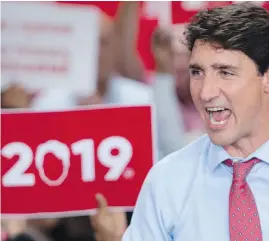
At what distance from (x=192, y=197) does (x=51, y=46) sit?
1.54 metres

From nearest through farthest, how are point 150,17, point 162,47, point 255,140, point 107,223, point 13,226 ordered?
point 255,140 → point 107,223 → point 13,226 → point 162,47 → point 150,17

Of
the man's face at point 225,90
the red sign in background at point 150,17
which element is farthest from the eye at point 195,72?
the red sign in background at point 150,17

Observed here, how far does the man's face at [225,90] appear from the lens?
1871mm

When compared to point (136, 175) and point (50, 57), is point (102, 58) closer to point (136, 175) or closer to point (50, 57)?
point (50, 57)

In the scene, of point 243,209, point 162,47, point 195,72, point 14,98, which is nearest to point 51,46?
point 14,98

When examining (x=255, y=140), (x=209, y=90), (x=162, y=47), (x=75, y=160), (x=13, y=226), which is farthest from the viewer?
(x=162, y=47)

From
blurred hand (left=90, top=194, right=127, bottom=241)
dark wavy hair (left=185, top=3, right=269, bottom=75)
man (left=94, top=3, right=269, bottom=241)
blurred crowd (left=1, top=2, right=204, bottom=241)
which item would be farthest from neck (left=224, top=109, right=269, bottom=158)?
blurred crowd (left=1, top=2, right=204, bottom=241)

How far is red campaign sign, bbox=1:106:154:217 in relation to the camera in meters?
2.59

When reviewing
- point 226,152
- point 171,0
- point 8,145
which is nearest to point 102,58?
point 171,0

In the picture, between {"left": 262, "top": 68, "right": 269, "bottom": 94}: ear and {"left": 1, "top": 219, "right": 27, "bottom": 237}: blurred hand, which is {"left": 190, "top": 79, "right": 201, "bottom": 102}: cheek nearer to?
{"left": 262, "top": 68, "right": 269, "bottom": 94}: ear

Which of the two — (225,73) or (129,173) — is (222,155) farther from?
(129,173)

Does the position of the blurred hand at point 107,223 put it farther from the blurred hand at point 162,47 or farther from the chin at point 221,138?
the blurred hand at point 162,47

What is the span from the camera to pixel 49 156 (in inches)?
103

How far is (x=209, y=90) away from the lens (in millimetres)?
1855
